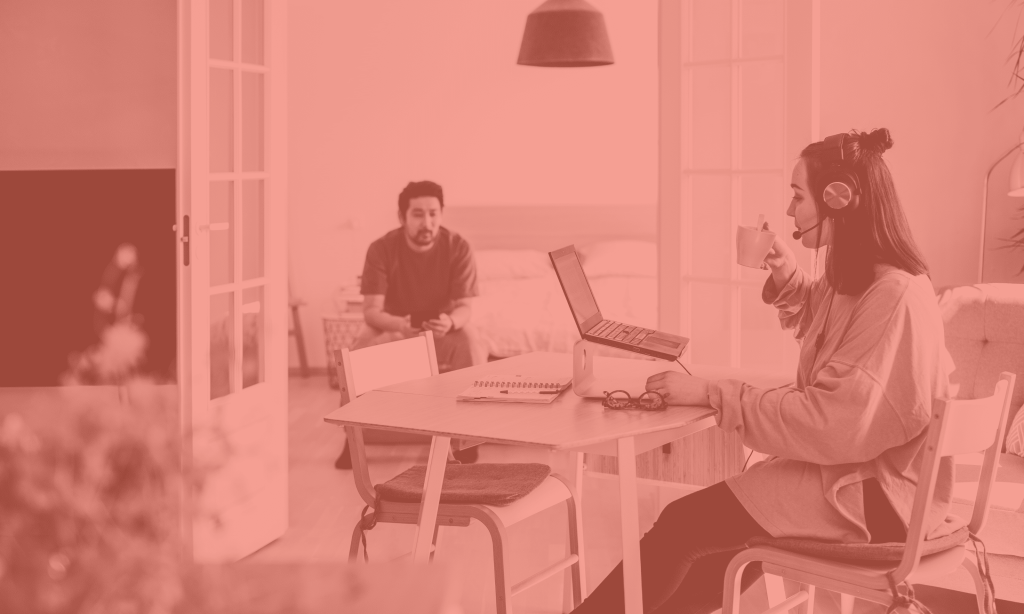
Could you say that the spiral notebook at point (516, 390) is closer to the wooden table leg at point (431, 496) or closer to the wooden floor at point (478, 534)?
the wooden table leg at point (431, 496)

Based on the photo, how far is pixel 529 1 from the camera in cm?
718

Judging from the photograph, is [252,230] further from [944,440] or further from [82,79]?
[944,440]

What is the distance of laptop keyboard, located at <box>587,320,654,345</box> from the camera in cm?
226

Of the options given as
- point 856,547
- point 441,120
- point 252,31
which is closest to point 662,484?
point 856,547

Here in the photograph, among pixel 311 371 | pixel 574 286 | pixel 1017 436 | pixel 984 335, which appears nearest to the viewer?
pixel 574 286

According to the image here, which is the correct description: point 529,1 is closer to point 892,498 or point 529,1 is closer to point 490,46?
point 490,46

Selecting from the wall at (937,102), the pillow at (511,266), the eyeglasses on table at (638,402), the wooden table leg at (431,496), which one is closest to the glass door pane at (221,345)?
the wooden table leg at (431,496)

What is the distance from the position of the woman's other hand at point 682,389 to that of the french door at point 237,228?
1492mm

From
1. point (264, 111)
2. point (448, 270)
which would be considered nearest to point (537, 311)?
point (448, 270)

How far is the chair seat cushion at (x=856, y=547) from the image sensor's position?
71.4 inches

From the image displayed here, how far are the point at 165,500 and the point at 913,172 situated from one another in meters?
4.58

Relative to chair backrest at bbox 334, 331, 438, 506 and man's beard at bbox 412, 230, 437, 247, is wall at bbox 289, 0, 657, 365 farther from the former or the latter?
chair backrest at bbox 334, 331, 438, 506

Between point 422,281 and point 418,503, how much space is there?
2489mm

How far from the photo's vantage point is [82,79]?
3.68 meters
